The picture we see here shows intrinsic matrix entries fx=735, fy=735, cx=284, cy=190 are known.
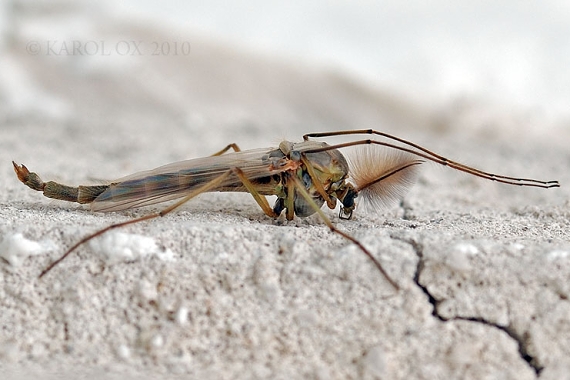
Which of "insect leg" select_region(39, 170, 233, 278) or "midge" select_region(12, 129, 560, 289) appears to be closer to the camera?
"insect leg" select_region(39, 170, 233, 278)

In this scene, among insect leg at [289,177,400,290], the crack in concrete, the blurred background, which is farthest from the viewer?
the blurred background

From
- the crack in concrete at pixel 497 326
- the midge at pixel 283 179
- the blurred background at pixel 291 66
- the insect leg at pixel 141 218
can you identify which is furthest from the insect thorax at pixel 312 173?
the blurred background at pixel 291 66

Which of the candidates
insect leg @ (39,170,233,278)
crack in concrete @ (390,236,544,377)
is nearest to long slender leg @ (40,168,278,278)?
insect leg @ (39,170,233,278)

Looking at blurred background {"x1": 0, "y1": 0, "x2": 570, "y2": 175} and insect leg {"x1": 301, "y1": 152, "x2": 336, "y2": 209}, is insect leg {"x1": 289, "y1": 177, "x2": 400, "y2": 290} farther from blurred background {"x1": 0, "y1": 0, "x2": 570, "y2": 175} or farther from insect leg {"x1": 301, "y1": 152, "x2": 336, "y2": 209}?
blurred background {"x1": 0, "y1": 0, "x2": 570, "y2": 175}

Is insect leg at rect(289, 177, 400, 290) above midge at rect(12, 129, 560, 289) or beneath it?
beneath

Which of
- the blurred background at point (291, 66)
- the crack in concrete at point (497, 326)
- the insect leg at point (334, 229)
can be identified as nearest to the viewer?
the crack in concrete at point (497, 326)

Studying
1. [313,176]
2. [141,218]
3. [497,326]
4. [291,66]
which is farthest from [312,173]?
[291,66]

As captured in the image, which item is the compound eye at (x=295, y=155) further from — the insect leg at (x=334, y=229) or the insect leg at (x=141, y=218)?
the insect leg at (x=141, y=218)
